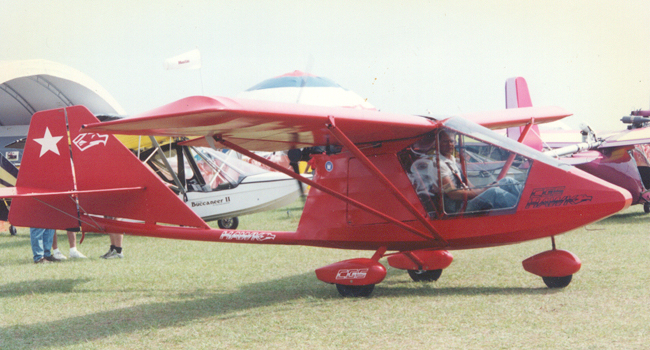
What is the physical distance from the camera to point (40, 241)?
9375mm

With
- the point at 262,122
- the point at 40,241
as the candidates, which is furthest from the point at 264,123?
the point at 40,241

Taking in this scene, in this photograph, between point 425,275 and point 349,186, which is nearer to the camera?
point 349,186

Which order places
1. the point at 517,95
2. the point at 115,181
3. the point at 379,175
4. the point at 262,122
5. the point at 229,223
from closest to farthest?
the point at 262,122, the point at 379,175, the point at 115,181, the point at 229,223, the point at 517,95

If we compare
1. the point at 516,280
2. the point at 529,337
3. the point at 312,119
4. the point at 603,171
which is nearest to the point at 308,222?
the point at 312,119

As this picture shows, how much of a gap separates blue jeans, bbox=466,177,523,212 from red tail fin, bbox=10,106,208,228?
12.5 feet

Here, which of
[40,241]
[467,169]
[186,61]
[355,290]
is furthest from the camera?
[186,61]

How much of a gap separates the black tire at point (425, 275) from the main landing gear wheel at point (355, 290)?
1.12m

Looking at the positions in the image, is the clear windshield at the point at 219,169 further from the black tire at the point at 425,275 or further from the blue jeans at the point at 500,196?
the blue jeans at the point at 500,196

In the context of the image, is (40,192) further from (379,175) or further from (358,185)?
(379,175)

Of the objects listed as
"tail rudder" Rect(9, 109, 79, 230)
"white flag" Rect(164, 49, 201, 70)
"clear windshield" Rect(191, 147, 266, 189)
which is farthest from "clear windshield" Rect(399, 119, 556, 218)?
"white flag" Rect(164, 49, 201, 70)

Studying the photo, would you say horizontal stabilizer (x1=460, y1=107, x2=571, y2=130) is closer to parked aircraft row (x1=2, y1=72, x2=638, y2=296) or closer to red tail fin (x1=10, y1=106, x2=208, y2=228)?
parked aircraft row (x1=2, y1=72, x2=638, y2=296)

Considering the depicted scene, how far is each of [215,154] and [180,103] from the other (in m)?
9.00

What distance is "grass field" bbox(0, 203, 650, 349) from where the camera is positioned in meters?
4.32

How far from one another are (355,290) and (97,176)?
385 centimetres
